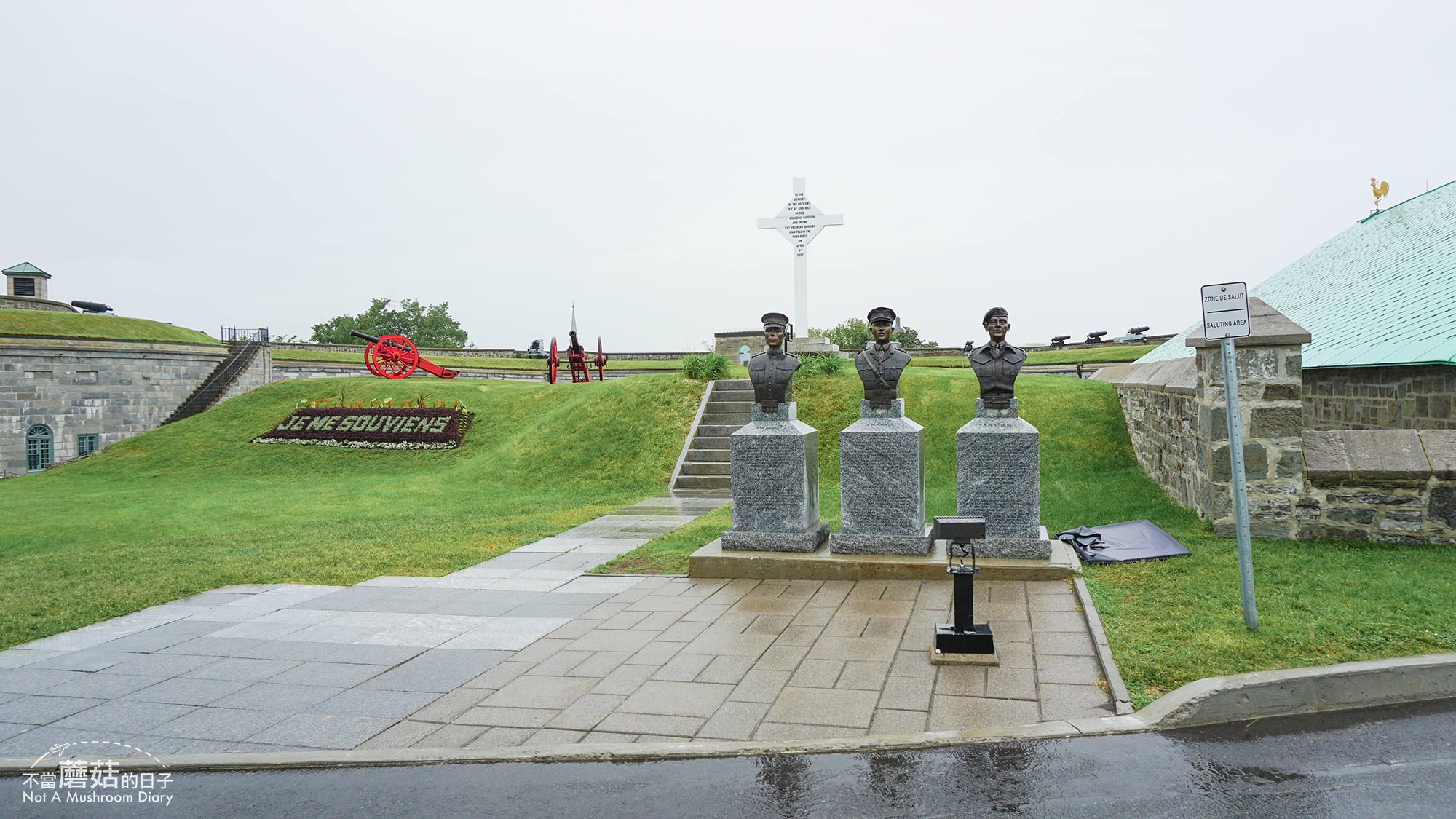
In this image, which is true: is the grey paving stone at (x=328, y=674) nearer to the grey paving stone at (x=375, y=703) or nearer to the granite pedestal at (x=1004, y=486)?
the grey paving stone at (x=375, y=703)

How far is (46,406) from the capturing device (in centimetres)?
2731

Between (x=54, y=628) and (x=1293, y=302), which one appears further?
(x=1293, y=302)

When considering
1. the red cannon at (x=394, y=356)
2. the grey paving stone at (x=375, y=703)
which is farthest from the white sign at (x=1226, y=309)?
the red cannon at (x=394, y=356)

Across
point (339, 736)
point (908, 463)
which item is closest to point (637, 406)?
point (908, 463)

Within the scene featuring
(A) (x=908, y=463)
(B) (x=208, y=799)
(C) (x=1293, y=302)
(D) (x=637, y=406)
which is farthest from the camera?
(D) (x=637, y=406)

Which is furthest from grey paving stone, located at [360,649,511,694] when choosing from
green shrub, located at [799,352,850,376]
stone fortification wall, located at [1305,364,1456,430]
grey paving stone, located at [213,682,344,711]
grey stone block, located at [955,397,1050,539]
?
green shrub, located at [799,352,850,376]

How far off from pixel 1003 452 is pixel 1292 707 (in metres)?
3.48

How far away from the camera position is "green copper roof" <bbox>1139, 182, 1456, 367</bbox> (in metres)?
9.82

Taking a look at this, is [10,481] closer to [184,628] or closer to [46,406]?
[46,406]

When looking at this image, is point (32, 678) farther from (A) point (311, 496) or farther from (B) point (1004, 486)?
(A) point (311, 496)

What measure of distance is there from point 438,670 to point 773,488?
3851 millimetres

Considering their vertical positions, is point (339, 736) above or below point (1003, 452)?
below

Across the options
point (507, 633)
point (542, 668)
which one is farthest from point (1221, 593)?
point (507, 633)

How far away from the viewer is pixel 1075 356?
30.9 m
